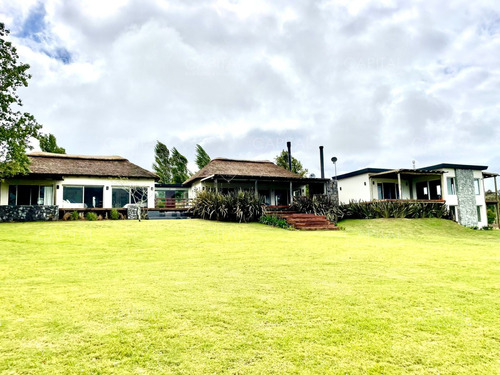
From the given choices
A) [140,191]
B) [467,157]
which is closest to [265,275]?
[140,191]

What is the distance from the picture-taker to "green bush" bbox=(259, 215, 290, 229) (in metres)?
15.8

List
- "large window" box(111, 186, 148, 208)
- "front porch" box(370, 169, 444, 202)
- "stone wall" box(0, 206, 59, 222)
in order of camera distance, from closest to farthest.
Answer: "stone wall" box(0, 206, 59, 222) < "large window" box(111, 186, 148, 208) < "front porch" box(370, 169, 444, 202)

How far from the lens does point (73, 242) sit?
8914mm

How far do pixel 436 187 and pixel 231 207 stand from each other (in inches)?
679

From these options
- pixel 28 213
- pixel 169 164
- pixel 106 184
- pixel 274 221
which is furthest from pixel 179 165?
pixel 274 221

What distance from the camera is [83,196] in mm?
20656

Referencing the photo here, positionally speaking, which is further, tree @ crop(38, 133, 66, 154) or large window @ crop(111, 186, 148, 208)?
tree @ crop(38, 133, 66, 154)

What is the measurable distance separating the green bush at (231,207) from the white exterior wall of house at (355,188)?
9510mm

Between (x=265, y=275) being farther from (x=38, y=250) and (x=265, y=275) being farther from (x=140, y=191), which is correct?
(x=140, y=191)

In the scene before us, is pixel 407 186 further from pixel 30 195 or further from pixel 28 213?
pixel 30 195

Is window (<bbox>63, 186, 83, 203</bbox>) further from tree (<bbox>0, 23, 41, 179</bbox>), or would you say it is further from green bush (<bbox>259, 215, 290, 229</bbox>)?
green bush (<bbox>259, 215, 290, 229</bbox>)

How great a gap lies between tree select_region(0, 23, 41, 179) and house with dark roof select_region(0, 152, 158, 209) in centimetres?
329

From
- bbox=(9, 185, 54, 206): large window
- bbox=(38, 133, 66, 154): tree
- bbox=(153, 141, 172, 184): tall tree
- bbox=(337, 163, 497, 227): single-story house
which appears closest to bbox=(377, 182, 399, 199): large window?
bbox=(337, 163, 497, 227): single-story house

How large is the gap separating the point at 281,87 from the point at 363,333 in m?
19.1
